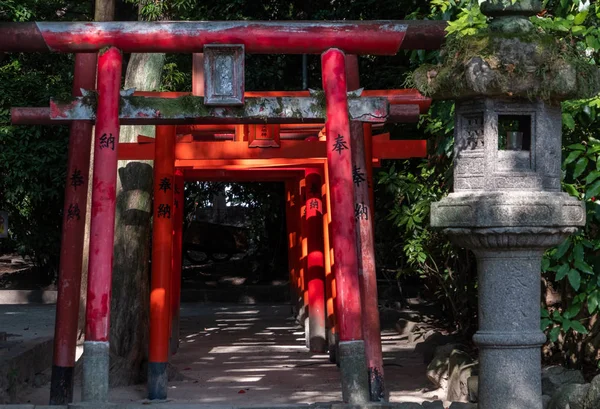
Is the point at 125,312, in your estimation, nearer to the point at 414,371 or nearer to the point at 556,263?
the point at 414,371

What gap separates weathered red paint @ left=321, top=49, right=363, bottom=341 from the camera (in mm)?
8039

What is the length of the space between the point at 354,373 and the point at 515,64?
107 inches

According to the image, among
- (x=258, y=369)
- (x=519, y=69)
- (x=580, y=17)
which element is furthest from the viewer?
(x=258, y=369)

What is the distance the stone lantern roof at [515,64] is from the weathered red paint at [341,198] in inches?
39.5

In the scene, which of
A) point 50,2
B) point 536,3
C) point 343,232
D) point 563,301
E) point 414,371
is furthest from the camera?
point 50,2

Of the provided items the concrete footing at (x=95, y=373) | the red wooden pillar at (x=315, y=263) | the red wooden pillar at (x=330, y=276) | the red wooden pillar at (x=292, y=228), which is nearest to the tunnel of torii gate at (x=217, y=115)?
the concrete footing at (x=95, y=373)

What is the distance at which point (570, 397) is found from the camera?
7457 millimetres

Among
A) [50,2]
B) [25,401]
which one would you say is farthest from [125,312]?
[50,2]

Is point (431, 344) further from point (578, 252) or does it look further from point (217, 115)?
point (217, 115)

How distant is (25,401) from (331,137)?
458 cm

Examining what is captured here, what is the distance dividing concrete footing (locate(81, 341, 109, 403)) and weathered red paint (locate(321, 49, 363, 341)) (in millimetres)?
1907

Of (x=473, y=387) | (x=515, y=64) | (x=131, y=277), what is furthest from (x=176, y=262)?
(x=515, y=64)

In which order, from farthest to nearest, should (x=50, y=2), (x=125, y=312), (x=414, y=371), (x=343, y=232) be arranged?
(x=50, y=2) → (x=414, y=371) → (x=125, y=312) → (x=343, y=232)

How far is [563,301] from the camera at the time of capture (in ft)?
32.1
